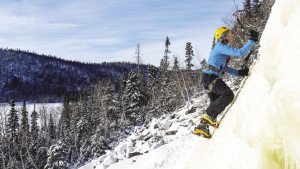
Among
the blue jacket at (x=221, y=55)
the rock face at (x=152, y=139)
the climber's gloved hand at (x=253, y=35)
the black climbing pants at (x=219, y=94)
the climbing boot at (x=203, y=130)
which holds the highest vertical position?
the climber's gloved hand at (x=253, y=35)

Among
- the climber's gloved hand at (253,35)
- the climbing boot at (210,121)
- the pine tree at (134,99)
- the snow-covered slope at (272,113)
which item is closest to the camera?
the snow-covered slope at (272,113)

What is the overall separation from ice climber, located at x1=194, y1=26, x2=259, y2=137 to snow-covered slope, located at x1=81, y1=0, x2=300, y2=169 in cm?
65

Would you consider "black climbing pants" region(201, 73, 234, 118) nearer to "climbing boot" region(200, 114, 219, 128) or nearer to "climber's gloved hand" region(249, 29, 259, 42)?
"climbing boot" region(200, 114, 219, 128)

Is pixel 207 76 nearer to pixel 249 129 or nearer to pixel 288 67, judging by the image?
pixel 249 129

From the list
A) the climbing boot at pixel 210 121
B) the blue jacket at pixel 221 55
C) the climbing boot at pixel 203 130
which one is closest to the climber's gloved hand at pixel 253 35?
the blue jacket at pixel 221 55

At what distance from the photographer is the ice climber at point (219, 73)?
271 inches

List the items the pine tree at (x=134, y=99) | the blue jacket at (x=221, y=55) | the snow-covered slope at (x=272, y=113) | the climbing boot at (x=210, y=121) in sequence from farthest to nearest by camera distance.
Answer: the pine tree at (x=134, y=99) < the climbing boot at (x=210, y=121) < the blue jacket at (x=221, y=55) < the snow-covered slope at (x=272, y=113)

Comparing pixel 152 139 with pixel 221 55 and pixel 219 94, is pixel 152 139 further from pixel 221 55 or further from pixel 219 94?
pixel 221 55

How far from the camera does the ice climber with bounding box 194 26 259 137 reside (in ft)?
22.5

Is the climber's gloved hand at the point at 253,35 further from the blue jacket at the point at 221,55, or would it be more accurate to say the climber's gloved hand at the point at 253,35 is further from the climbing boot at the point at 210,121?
the climbing boot at the point at 210,121

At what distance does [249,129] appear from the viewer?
197 inches

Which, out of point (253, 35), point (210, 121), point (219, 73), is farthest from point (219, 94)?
point (253, 35)

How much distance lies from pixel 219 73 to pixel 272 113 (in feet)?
9.15

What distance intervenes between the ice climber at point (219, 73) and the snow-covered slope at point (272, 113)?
65 centimetres
